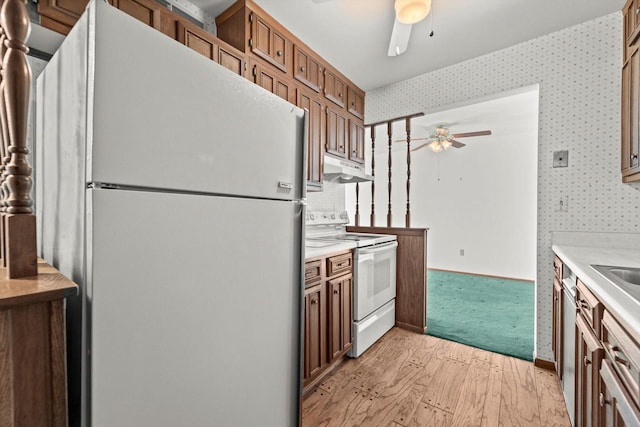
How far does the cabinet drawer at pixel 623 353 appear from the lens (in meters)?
0.69

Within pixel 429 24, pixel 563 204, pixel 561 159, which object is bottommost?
pixel 563 204

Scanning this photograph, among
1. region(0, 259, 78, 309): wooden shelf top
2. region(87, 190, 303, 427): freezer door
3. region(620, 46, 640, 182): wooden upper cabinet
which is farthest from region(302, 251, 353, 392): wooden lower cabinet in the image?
region(620, 46, 640, 182): wooden upper cabinet

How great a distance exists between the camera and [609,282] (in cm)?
103

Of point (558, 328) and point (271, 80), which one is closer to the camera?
point (558, 328)

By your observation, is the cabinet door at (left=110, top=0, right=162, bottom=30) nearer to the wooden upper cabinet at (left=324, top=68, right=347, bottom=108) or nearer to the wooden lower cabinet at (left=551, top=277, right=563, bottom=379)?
the wooden upper cabinet at (left=324, top=68, right=347, bottom=108)

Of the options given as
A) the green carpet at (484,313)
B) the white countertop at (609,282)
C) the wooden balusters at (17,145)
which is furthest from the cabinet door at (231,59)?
the green carpet at (484,313)

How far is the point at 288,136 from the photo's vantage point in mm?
1249

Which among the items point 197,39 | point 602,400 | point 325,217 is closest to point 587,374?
point 602,400

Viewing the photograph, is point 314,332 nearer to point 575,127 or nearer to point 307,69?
point 307,69

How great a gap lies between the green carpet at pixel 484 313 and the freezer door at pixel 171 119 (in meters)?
2.52

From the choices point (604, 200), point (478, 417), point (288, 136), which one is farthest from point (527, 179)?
point (288, 136)

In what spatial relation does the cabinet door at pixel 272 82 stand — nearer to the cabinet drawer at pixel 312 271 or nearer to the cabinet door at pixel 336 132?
the cabinet door at pixel 336 132

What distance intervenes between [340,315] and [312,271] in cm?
51

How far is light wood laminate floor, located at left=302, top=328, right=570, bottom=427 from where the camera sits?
1613 mm
